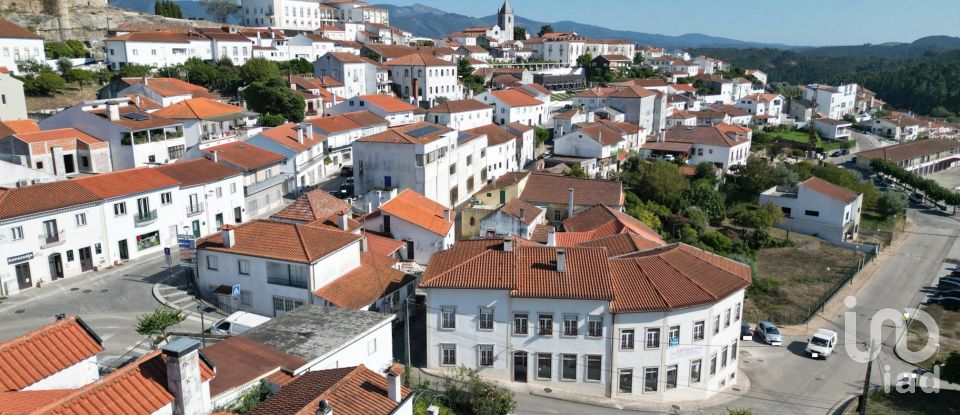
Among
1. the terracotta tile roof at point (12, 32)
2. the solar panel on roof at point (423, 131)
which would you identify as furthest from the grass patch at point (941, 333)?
the terracotta tile roof at point (12, 32)

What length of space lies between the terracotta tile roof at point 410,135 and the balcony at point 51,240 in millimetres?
19296

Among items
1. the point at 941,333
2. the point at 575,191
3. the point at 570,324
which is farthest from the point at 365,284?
the point at 941,333

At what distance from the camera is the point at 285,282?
2777 cm

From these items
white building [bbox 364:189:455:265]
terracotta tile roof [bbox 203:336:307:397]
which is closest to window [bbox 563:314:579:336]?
terracotta tile roof [bbox 203:336:307:397]

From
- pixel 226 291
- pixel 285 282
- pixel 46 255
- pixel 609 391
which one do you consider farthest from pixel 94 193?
pixel 609 391

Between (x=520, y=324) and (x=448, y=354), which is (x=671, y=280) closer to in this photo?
(x=520, y=324)

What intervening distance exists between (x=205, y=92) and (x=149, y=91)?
21.8 ft

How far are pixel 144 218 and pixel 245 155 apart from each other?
10.8m

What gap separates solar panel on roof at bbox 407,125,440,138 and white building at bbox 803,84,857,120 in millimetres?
98544

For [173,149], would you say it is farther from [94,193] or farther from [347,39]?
[347,39]

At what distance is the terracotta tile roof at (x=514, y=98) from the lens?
242 feet

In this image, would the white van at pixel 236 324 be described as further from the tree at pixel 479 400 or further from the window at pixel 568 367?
the window at pixel 568 367

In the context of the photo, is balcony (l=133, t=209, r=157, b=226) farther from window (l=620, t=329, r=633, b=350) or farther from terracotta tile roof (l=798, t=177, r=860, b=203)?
terracotta tile roof (l=798, t=177, r=860, b=203)

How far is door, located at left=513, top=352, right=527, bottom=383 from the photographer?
2577cm
